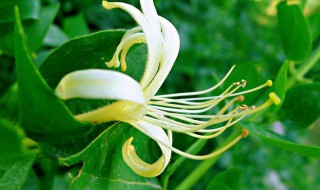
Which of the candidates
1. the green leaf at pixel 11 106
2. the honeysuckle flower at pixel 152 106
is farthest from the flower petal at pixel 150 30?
the green leaf at pixel 11 106

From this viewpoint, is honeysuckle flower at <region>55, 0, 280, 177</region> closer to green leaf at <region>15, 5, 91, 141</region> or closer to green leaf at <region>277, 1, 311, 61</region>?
green leaf at <region>15, 5, 91, 141</region>

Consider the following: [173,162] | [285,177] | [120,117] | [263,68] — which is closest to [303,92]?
[173,162]

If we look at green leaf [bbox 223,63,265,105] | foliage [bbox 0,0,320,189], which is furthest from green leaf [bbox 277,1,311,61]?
green leaf [bbox 223,63,265,105]

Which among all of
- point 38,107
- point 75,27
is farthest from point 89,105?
point 75,27

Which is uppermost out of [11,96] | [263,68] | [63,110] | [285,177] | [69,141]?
[63,110]

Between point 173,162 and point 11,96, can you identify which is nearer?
point 173,162

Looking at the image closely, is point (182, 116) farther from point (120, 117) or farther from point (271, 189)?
point (271, 189)
